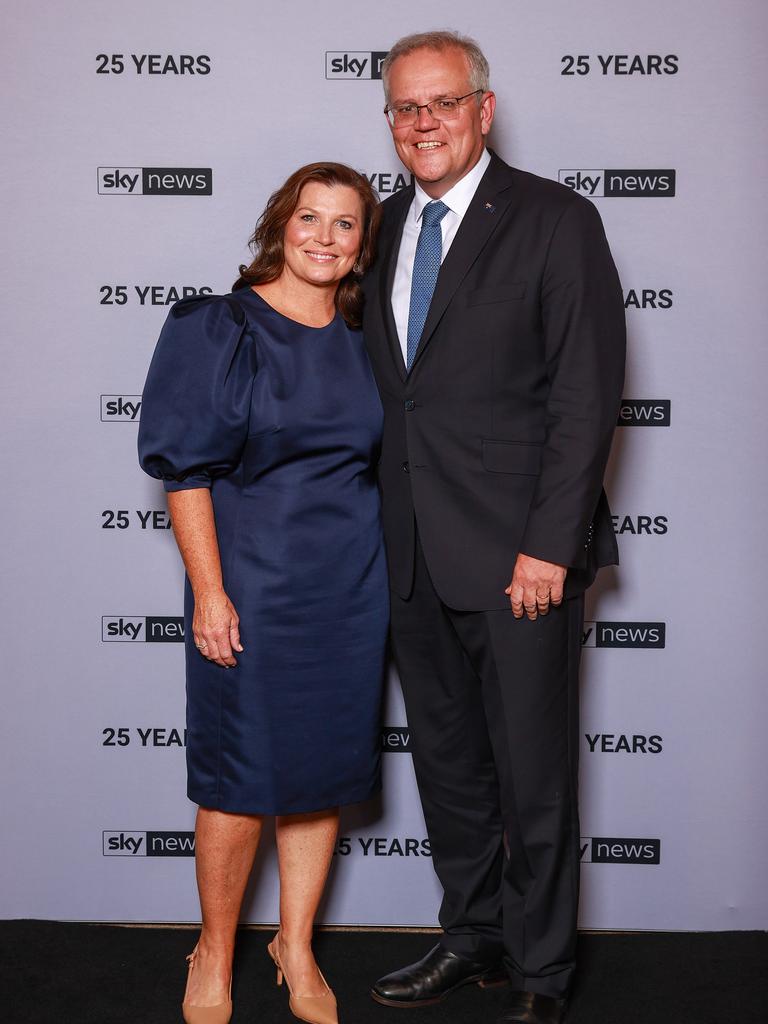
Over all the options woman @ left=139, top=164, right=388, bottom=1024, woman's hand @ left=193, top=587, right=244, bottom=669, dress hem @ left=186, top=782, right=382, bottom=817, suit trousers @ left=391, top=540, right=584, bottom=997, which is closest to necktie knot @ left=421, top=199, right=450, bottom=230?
woman @ left=139, top=164, right=388, bottom=1024

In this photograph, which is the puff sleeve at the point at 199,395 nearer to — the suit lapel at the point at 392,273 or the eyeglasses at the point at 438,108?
the suit lapel at the point at 392,273

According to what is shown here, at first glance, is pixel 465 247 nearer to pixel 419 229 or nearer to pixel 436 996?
pixel 419 229

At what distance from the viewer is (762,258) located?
8.02 feet

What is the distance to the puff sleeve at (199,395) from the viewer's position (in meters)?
1.90

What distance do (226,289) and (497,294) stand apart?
2.71ft

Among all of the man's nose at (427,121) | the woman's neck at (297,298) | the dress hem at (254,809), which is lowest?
the dress hem at (254,809)

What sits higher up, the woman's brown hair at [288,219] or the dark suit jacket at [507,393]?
the woman's brown hair at [288,219]

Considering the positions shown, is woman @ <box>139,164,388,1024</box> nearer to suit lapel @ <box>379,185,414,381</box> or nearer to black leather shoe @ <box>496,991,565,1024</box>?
suit lapel @ <box>379,185,414,381</box>

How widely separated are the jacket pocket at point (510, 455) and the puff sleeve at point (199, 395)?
46 cm

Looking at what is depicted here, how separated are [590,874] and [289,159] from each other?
189 centimetres

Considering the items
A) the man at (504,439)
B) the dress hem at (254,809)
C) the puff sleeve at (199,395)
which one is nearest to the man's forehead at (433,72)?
the man at (504,439)

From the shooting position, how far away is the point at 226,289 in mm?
2510

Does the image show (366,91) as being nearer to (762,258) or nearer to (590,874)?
(762,258)

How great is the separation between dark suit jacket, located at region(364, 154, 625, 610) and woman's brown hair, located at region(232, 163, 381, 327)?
0.23 ft
